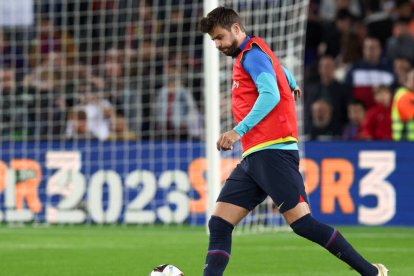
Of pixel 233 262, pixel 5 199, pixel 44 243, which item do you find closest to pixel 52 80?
pixel 5 199

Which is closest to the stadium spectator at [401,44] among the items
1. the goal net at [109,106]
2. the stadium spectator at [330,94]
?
the stadium spectator at [330,94]

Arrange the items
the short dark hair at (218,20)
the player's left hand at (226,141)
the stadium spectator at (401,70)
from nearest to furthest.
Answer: the player's left hand at (226,141)
the short dark hair at (218,20)
the stadium spectator at (401,70)

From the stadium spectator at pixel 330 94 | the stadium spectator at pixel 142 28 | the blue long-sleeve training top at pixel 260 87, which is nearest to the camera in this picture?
the blue long-sleeve training top at pixel 260 87

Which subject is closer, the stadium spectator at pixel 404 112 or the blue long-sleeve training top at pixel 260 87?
the blue long-sleeve training top at pixel 260 87

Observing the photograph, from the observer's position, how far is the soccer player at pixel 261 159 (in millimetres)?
7993

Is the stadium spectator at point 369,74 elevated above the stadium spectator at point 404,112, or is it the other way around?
the stadium spectator at point 369,74

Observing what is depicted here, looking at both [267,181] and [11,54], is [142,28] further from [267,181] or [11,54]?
[267,181]

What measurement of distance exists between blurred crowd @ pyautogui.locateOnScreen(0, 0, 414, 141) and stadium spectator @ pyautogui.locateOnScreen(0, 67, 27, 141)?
0.05 feet

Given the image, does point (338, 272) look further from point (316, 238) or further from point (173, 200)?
point (173, 200)

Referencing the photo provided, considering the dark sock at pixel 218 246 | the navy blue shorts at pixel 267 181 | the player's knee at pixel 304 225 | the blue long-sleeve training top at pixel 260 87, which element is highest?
the blue long-sleeve training top at pixel 260 87

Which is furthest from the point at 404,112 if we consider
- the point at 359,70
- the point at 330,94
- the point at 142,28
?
the point at 142,28

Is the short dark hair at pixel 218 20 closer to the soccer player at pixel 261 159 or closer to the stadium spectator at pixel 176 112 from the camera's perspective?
the soccer player at pixel 261 159

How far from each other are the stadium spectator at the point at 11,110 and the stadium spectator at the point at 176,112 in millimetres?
2008

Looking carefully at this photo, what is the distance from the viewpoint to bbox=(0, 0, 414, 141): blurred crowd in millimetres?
17938
